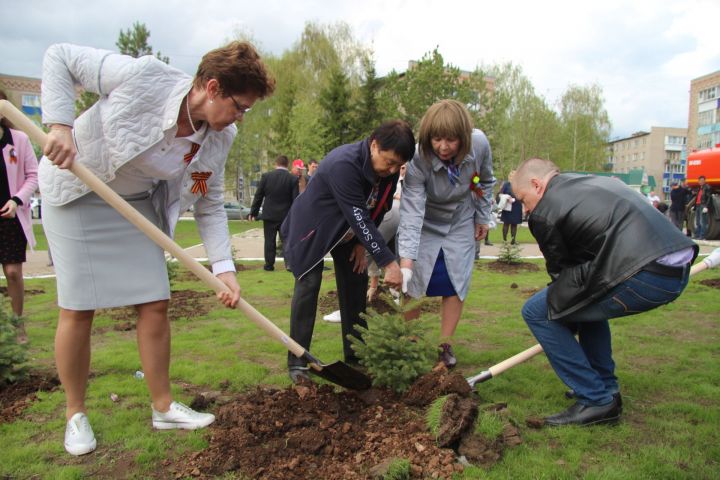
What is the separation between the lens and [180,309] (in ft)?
21.1

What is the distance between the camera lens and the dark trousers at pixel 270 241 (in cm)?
991

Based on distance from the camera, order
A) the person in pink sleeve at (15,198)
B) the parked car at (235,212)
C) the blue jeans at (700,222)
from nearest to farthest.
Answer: the person in pink sleeve at (15,198) < the blue jeans at (700,222) < the parked car at (235,212)

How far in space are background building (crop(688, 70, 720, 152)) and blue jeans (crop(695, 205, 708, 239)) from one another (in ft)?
189

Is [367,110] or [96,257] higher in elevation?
[367,110]

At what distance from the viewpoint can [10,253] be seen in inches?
183

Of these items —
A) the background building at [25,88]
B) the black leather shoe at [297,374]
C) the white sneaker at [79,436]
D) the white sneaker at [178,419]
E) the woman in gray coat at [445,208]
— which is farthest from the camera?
the background building at [25,88]

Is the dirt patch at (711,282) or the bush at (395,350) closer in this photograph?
the bush at (395,350)

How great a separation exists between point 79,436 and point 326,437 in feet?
4.37

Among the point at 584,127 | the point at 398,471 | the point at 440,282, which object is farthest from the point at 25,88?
the point at 398,471

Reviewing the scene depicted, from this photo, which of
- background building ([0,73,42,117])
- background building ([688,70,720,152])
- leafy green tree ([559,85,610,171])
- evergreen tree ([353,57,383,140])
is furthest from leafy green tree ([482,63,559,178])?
background building ([0,73,42,117])

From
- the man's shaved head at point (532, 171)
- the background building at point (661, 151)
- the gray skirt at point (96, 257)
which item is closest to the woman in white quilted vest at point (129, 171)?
the gray skirt at point (96, 257)

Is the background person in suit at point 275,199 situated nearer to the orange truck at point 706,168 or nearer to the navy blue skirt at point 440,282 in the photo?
the navy blue skirt at point 440,282

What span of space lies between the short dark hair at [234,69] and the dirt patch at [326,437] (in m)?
1.79

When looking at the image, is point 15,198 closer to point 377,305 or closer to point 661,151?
point 377,305
